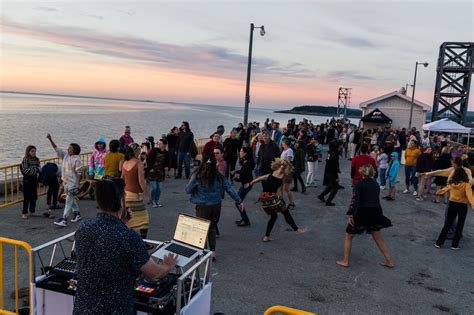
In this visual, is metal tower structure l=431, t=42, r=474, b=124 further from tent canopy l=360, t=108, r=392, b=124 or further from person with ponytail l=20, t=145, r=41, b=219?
person with ponytail l=20, t=145, r=41, b=219

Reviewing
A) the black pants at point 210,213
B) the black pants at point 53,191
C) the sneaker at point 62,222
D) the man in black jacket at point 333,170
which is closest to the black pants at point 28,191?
the black pants at point 53,191

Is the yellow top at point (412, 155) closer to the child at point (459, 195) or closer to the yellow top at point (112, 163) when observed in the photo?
the child at point (459, 195)

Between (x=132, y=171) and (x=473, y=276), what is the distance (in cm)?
590

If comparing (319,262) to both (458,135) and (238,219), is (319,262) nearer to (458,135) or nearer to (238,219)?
(238,219)

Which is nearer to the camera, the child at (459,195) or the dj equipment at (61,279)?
the dj equipment at (61,279)

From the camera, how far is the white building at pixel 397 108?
1246 inches

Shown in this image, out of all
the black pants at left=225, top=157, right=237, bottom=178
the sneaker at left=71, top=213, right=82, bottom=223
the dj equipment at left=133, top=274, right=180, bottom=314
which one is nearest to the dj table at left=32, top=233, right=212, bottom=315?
the dj equipment at left=133, top=274, right=180, bottom=314

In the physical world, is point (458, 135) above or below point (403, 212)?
above

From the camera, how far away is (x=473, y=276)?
20.8 ft

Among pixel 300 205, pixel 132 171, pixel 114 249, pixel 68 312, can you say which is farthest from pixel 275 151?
pixel 114 249

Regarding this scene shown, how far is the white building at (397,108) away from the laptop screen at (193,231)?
98.6ft

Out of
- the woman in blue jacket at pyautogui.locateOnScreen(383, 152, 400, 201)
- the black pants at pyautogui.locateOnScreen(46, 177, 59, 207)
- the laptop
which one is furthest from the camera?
the woman in blue jacket at pyautogui.locateOnScreen(383, 152, 400, 201)

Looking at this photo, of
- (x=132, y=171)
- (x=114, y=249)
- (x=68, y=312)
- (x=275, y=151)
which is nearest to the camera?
(x=114, y=249)

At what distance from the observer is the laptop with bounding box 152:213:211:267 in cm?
407
